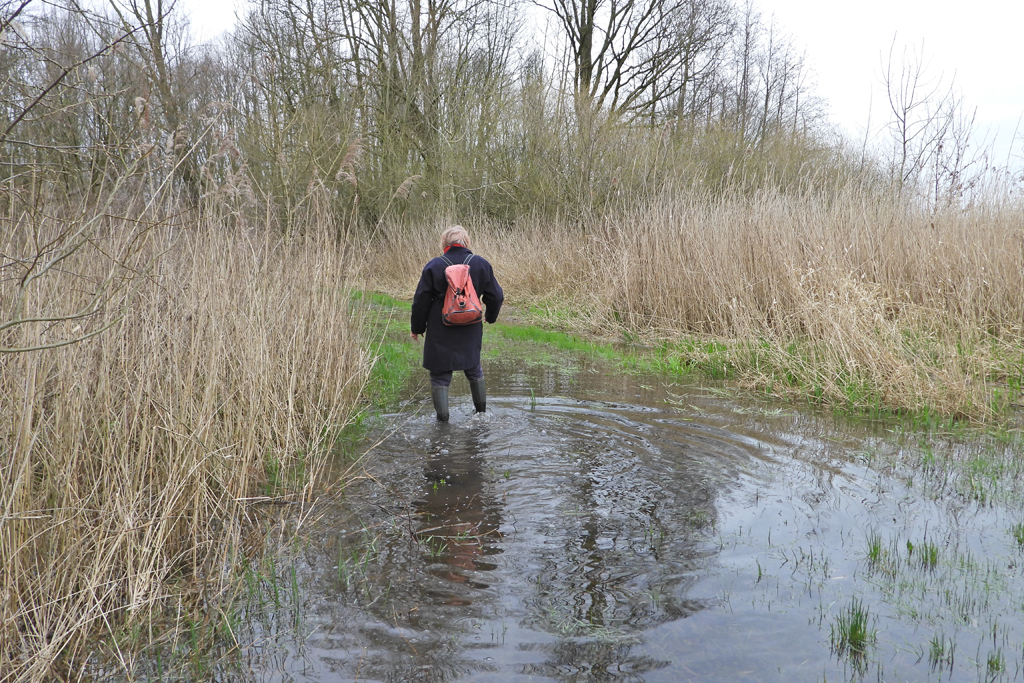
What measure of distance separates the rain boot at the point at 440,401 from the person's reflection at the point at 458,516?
0.70 m

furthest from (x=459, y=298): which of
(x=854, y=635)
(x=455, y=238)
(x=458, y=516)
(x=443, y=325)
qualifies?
(x=854, y=635)

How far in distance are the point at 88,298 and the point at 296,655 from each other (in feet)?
6.53

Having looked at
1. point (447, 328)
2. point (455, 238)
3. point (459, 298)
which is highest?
point (455, 238)

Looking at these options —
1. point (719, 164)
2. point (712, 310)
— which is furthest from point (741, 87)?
point (712, 310)

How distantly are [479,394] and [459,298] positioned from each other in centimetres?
96

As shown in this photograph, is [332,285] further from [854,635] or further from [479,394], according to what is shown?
[854,635]

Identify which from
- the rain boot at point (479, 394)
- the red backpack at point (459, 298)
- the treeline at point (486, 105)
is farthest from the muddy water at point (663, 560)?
the treeline at point (486, 105)

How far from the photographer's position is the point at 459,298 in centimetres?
539

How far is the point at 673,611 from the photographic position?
2.82 m

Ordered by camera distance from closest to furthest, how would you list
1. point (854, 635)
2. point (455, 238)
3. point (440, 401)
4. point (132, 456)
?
point (854, 635), point (132, 456), point (455, 238), point (440, 401)

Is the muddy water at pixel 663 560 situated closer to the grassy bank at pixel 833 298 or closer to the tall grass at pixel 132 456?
the tall grass at pixel 132 456

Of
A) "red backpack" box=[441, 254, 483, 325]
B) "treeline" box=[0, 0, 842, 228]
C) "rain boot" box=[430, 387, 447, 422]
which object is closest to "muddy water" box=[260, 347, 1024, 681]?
"rain boot" box=[430, 387, 447, 422]

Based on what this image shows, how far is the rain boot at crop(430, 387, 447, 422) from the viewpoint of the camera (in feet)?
18.9

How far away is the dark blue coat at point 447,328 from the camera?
18.2 ft
